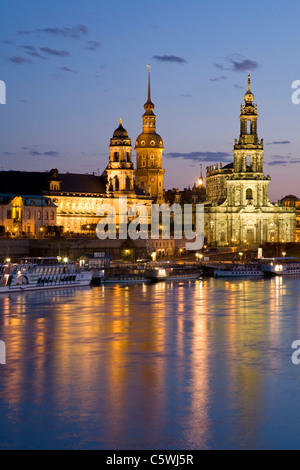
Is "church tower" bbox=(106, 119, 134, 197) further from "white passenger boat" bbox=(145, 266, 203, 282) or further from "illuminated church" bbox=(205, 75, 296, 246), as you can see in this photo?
"white passenger boat" bbox=(145, 266, 203, 282)

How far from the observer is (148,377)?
33.7m

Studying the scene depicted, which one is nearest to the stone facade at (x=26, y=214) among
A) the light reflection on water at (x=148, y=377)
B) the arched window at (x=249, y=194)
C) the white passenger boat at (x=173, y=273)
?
the white passenger boat at (x=173, y=273)

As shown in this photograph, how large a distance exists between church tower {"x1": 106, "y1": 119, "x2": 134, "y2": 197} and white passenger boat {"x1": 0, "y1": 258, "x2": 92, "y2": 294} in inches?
1894

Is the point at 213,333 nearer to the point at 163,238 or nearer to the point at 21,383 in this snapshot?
the point at 21,383

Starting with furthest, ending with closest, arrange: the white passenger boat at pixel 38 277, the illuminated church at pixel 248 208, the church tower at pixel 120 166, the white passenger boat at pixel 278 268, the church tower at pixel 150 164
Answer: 1. the church tower at pixel 150 164
2. the illuminated church at pixel 248 208
3. the church tower at pixel 120 166
4. the white passenger boat at pixel 278 268
5. the white passenger boat at pixel 38 277

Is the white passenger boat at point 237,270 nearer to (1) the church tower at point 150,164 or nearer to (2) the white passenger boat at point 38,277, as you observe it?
(2) the white passenger boat at point 38,277

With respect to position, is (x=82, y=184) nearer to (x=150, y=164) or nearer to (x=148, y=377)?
(x=150, y=164)

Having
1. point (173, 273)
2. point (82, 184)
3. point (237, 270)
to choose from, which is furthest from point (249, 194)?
point (173, 273)

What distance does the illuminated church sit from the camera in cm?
13488

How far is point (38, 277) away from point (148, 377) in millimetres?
41256

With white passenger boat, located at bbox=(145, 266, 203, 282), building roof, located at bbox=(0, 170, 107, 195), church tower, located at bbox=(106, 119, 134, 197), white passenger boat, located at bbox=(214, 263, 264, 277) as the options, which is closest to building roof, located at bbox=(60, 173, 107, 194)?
building roof, located at bbox=(0, 170, 107, 195)

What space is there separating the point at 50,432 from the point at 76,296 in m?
41.5

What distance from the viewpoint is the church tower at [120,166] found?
12850 centimetres

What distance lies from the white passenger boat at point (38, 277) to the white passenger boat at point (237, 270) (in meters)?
23.0
